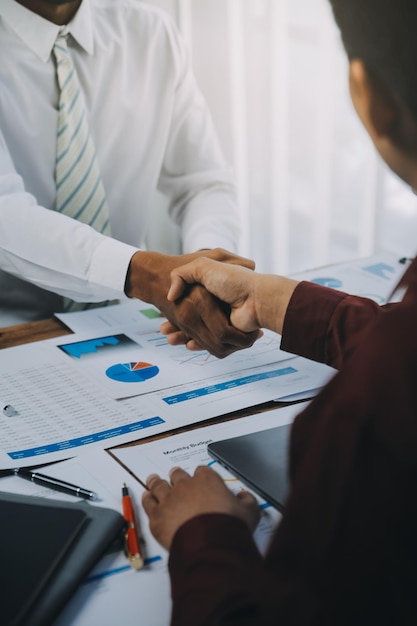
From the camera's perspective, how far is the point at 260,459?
2.85ft

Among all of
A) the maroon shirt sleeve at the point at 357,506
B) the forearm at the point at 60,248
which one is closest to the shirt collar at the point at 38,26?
the forearm at the point at 60,248

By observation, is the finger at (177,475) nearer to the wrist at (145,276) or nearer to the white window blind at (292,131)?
the wrist at (145,276)

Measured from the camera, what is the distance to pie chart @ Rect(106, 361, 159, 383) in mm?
1094

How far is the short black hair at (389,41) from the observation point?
0.55 m

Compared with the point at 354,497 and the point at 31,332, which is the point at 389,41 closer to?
the point at 354,497

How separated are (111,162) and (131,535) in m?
1.17

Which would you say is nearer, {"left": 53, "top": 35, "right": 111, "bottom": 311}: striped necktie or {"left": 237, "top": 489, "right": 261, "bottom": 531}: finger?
{"left": 237, "top": 489, "right": 261, "bottom": 531}: finger

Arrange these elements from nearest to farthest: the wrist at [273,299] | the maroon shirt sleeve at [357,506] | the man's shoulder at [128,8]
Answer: the maroon shirt sleeve at [357,506] → the wrist at [273,299] → the man's shoulder at [128,8]

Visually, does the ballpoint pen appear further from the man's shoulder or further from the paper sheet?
the man's shoulder

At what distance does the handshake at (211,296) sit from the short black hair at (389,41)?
1.71 feet

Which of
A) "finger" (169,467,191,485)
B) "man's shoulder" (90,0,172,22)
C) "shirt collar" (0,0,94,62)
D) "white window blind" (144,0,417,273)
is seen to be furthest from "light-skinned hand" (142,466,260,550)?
"white window blind" (144,0,417,273)

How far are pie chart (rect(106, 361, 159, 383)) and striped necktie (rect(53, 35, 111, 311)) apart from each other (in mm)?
482

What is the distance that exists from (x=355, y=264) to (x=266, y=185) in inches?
40.8

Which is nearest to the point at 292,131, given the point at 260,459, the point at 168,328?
the point at 168,328
